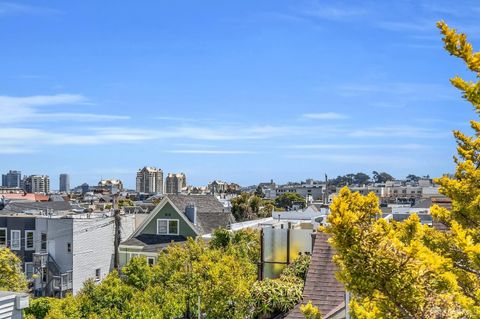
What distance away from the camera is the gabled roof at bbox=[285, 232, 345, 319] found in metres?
13.2

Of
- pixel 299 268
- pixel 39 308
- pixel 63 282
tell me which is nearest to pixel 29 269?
pixel 63 282

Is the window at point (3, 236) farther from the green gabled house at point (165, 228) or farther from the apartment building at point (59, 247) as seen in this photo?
the green gabled house at point (165, 228)

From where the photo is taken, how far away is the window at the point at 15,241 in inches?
1527

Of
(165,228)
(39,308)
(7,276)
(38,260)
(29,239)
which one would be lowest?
(39,308)

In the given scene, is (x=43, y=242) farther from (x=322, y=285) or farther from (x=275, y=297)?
(x=322, y=285)

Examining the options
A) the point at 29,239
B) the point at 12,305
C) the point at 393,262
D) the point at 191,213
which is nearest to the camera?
the point at 393,262

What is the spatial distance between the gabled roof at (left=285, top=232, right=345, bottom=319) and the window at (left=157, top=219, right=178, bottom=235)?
2425 centimetres

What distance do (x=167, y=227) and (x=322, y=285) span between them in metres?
25.4

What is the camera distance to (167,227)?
38250 mm

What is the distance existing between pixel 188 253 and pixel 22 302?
36.1 feet

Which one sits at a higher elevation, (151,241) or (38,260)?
(151,241)

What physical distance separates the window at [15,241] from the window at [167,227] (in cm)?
947

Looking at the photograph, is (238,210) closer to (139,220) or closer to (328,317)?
(139,220)

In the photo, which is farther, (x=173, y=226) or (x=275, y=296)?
(x=173, y=226)
